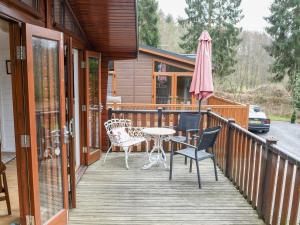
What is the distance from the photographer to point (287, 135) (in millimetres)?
11055

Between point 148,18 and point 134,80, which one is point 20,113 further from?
point 148,18

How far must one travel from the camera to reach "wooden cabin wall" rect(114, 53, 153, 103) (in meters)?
10.6

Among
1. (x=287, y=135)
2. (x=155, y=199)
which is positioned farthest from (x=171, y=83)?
(x=155, y=199)

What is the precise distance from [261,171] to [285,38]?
53.9ft

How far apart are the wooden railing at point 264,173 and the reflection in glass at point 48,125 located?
2.21 metres

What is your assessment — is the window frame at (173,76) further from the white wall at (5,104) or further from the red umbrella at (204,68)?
the white wall at (5,104)

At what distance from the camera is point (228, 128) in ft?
14.9

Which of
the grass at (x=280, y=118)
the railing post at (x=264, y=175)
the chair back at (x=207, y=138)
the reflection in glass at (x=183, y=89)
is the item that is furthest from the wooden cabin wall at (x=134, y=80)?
the grass at (x=280, y=118)

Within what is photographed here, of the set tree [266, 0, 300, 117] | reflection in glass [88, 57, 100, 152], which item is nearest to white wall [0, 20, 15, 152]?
reflection in glass [88, 57, 100, 152]

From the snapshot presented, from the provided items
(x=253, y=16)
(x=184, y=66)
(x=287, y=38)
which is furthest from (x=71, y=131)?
(x=253, y=16)

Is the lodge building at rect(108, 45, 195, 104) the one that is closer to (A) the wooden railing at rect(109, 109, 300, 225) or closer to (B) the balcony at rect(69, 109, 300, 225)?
(A) the wooden railing at rect(109, 109, 300, 225)

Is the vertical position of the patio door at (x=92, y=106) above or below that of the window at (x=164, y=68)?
below

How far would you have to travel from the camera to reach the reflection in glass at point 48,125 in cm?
251

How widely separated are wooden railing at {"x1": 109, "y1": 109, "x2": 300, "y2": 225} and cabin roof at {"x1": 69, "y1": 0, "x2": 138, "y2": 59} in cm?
213
